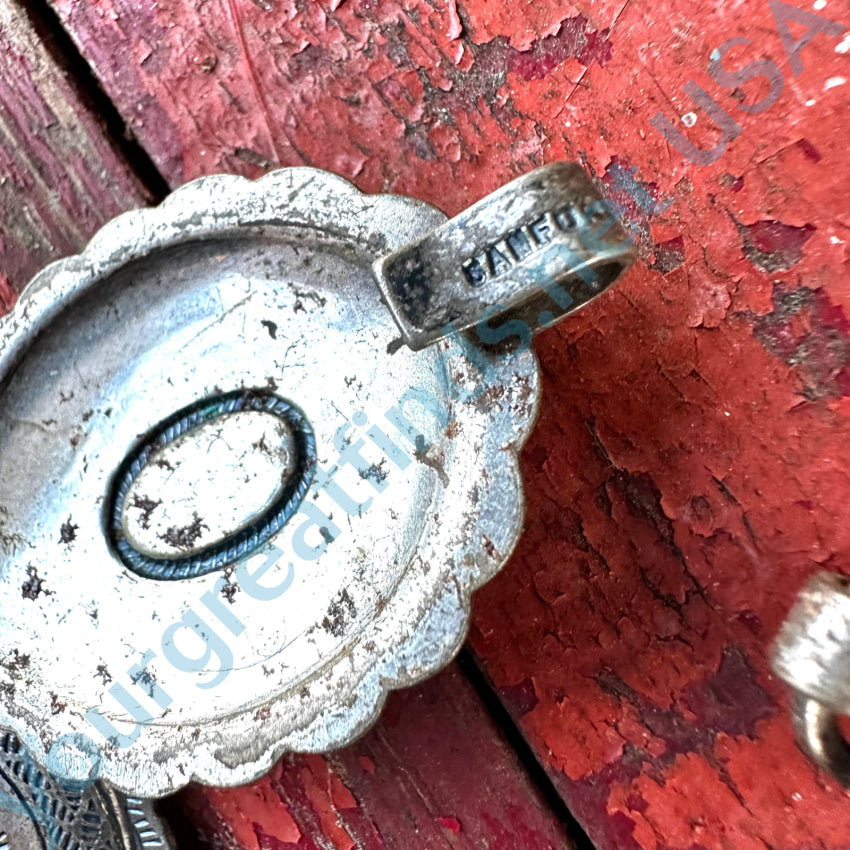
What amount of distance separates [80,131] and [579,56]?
1.42ft

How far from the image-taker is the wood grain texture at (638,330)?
51cm

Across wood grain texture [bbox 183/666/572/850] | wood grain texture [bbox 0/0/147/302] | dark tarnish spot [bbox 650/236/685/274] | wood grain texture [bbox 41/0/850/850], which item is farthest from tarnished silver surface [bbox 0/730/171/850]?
dark tarnish spot [bbox 650/236/685/274]

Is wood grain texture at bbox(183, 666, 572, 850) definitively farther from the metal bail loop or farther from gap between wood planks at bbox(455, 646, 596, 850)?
the metal bail loop

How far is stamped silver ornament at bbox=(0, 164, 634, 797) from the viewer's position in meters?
0.48

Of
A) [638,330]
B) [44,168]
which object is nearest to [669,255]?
[638,330]

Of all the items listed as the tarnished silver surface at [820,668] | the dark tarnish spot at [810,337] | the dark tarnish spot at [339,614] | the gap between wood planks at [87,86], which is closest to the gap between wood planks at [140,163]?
the gap between wood planks at [87,86]

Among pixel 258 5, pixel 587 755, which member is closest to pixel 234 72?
pixel 258 5

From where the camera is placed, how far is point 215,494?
580mm

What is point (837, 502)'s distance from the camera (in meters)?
0.52

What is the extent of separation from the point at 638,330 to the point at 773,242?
108 millimetres

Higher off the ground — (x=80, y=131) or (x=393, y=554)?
(x=80, y=131)

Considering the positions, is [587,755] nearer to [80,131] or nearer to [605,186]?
[605,186]

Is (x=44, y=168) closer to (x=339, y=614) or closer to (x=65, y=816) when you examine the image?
(x=339, y=614)

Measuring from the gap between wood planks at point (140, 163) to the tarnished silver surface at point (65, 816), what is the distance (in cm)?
32
